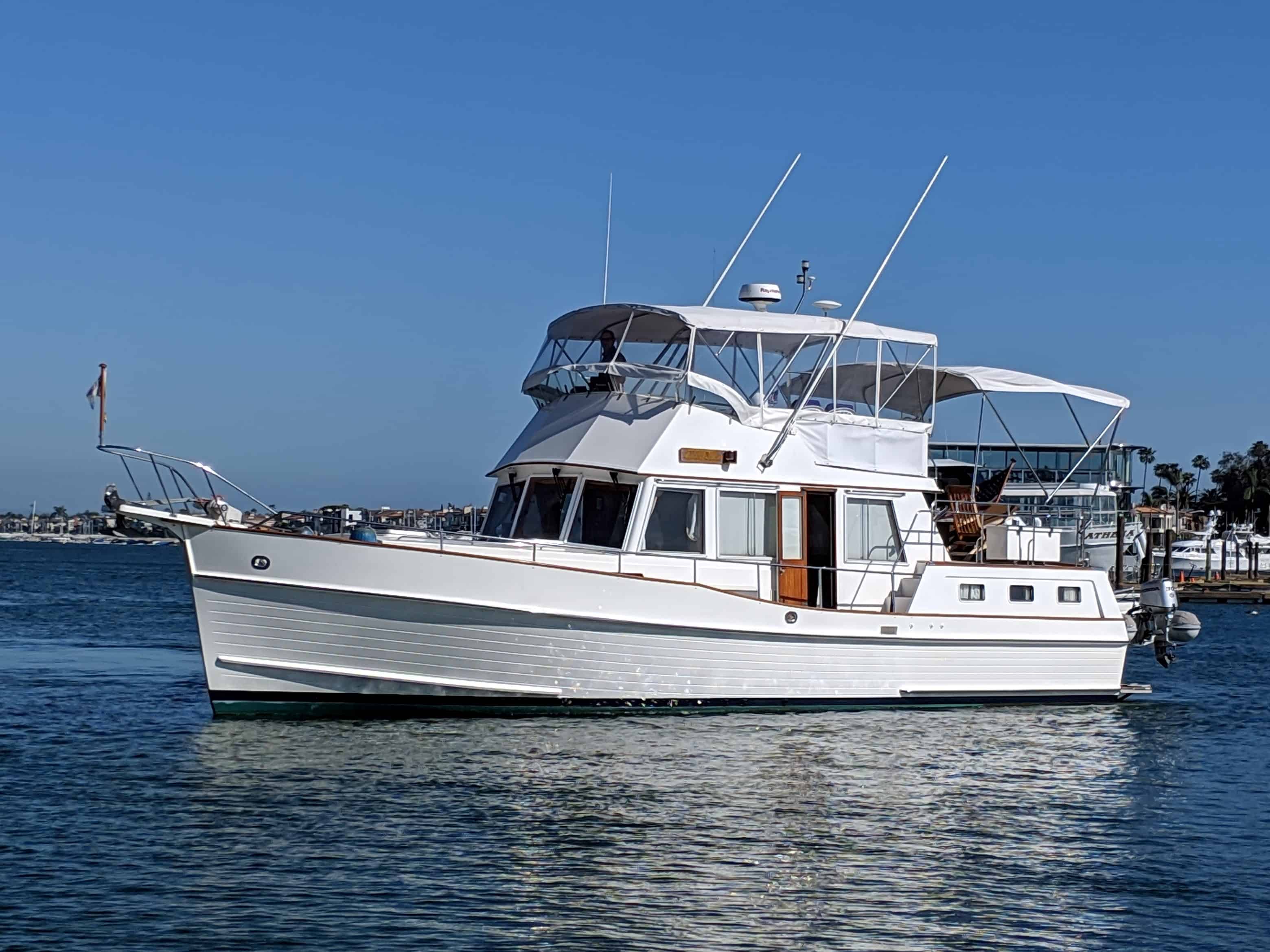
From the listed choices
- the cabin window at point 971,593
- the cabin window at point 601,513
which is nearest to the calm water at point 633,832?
the cabin window at point 971,593

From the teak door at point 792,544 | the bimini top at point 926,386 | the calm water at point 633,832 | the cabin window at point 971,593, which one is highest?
the bimini top at point 926,386

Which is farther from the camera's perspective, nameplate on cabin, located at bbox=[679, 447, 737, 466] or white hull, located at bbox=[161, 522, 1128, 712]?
nameplate on cabin, located at bbox=[679, 447, 737, 466]

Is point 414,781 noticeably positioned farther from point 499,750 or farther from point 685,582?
point 685,582

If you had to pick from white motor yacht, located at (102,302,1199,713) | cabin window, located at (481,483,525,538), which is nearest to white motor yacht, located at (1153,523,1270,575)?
white motor yacht, located at (102,302,1199,713)

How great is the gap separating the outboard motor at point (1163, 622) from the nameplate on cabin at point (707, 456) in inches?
290

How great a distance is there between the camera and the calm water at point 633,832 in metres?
10.2

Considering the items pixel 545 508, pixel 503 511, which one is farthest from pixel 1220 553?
pixel 545 508

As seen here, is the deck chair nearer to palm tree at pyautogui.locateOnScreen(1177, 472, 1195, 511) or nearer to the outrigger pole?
the outrigger pole

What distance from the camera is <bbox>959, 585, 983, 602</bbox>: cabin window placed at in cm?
1962

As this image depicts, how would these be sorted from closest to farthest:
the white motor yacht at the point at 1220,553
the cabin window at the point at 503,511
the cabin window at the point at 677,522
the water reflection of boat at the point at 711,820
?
the water reflection of boat at the point at 711,820 < the cabin window at the point at 677,522 < the cabin window at the point at 503,511 < the white motor yacht at the point at 1220,553

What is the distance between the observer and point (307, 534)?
16.4 meters

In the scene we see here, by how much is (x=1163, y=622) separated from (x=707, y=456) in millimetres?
7929

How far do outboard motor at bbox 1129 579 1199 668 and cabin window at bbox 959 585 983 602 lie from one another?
349cm

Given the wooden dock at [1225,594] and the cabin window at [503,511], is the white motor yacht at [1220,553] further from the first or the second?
the cabin window at [503,511]
